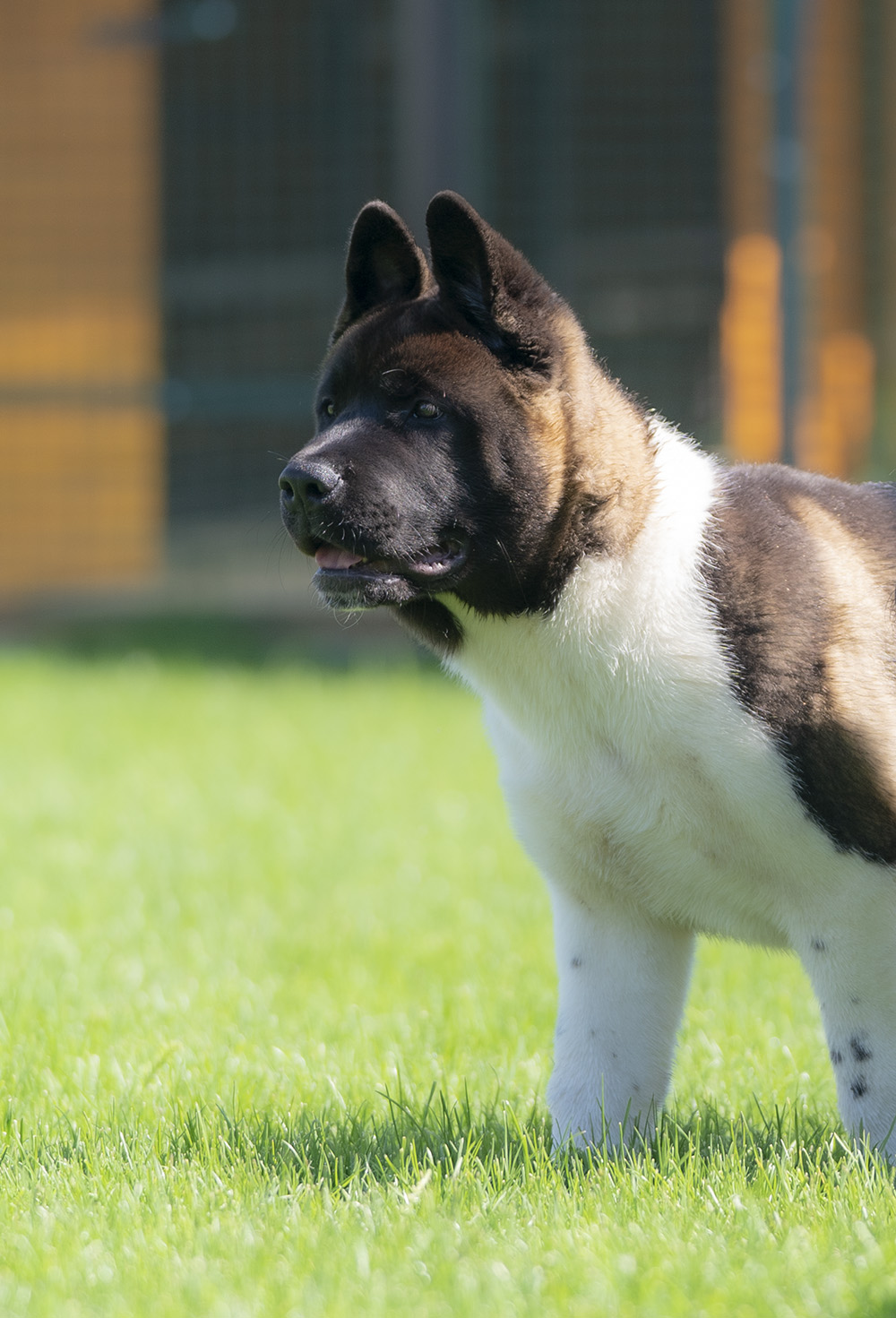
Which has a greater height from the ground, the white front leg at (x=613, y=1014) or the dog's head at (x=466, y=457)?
the dog's head at (x=466, y=457)

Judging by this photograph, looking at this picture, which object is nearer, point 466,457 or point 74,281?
point 466,457

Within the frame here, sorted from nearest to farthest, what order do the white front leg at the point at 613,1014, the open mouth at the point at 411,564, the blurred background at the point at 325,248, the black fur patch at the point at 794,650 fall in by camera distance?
the black fur patch at the point at 794,650, the open mouth at the point at 411,564, the white front leg at the point at 613,1014, the blurred background at the point at 325,248

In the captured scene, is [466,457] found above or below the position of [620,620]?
above

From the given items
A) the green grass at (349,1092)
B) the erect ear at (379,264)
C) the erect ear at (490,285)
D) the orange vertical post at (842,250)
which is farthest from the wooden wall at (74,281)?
the erect ear at (490,285)

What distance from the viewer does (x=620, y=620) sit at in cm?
266

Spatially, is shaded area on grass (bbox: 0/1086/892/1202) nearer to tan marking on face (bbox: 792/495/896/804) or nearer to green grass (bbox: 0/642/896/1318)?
green grass (bbox: 0/642/896/1318)

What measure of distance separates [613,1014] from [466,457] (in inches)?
38.4

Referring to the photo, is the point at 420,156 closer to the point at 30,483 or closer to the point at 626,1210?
the point at 30,483

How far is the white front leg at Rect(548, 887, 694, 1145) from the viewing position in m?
2.84

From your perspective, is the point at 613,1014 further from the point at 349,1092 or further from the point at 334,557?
the point at 334,557

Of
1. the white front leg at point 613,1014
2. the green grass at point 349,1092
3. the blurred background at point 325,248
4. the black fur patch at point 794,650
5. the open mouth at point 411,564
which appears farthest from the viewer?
the blurred background at point 325,248

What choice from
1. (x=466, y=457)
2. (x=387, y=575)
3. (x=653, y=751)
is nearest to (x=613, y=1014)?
(x=653, y=751)

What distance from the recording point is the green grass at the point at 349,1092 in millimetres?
2219

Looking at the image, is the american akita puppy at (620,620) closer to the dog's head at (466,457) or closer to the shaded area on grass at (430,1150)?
the dog's head at (466,457)
